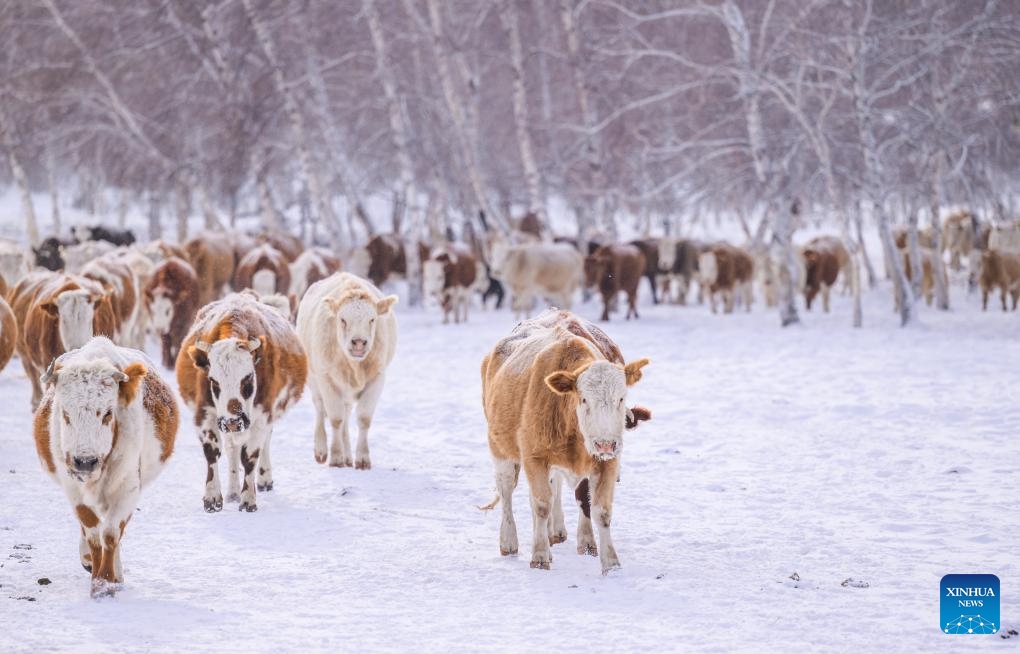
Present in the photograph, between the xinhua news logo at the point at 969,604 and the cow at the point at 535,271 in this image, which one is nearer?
the xinhua news logo at the point at 969,604

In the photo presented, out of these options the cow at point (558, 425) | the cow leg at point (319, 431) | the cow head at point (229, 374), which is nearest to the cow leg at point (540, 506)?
the cow at point (558, 425)

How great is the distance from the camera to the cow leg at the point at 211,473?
7449 mm

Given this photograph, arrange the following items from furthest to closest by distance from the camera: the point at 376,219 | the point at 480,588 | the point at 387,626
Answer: the point at 376,219 < the point at 480,588 < the point at 387,626

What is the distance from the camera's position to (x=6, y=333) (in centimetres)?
1010

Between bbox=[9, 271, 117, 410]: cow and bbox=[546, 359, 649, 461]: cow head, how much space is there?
5794 millimetres

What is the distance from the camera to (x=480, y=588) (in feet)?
18.7

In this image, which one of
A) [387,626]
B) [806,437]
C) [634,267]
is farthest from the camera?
[634,267]

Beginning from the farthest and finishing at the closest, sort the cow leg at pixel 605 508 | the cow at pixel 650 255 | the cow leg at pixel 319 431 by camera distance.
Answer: the cow at pixel 650 255 → the cow leg at pixel 319 431 → the cow leg at pixel 605 508

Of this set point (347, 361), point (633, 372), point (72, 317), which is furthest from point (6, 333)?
point (633, 372)

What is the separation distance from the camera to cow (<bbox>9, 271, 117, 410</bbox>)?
9930 mm

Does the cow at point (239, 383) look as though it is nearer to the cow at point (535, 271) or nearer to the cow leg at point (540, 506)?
the cow leg at point (540, 506)

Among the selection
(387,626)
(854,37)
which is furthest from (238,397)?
(854,37)

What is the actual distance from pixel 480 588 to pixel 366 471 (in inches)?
129

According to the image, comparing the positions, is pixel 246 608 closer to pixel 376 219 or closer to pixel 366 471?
pixel 366 471
